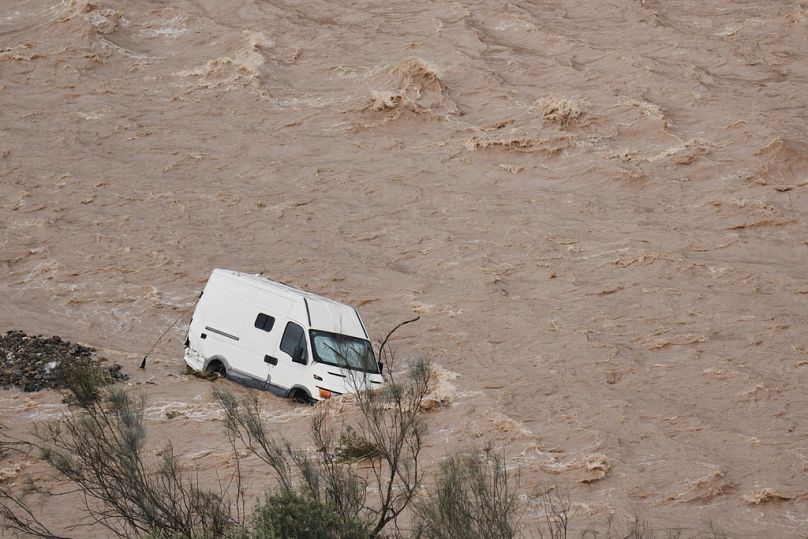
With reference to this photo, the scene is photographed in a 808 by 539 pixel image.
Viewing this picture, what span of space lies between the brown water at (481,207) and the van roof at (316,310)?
1309 millimetres

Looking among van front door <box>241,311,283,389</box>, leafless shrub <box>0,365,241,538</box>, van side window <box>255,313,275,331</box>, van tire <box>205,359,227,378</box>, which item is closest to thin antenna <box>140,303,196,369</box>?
van tire <box>205,359,227,378</box>

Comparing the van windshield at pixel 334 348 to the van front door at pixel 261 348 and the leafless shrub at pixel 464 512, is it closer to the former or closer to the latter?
the van front door at pixel 261 348

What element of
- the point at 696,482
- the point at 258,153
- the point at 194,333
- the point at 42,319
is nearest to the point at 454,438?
the point at 696,482

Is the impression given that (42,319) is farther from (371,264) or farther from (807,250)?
(807,250)

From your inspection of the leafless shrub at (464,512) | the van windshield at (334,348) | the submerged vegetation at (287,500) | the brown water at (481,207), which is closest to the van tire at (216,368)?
the brown water at (481,207)

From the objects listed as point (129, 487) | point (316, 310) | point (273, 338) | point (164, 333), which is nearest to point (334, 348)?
point (316, 310)

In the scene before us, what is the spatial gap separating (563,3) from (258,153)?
11.0 metres

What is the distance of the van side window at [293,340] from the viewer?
14.7 meters

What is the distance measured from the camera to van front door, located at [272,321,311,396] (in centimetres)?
1462

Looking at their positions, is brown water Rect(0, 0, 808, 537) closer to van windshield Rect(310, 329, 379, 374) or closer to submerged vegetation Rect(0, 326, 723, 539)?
van windshield Rect(310, 329, 379, 374)

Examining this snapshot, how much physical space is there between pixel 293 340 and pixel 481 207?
8.07 m

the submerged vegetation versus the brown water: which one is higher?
the submerged vegetation

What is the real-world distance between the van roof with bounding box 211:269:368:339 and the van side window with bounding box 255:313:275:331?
0.32 m

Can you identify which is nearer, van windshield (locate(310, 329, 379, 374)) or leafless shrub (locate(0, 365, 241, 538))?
leafless shrub (locate(0, 365, 241, 538))
